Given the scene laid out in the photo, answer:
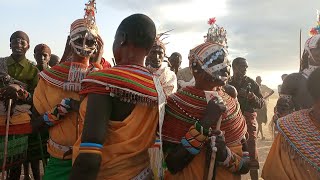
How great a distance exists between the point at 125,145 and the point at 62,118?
1505 millimetres

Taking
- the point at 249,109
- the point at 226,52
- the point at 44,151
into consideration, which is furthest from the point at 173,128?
the point at 249,109

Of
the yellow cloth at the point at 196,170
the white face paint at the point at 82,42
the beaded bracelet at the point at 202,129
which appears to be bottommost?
the yellow cloth at the point at 196,170

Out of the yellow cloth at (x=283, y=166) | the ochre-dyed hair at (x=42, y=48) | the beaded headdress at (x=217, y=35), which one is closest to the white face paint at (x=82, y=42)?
the beaded headdress at (x=217, y=35)

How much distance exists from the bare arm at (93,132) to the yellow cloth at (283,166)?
148 centimetres

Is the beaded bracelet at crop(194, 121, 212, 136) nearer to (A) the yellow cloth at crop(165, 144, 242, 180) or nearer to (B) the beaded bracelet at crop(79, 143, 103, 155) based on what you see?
(A) the yellow cloth at crop(165, 144, 242, 180)

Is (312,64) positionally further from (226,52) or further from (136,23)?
(136,23)

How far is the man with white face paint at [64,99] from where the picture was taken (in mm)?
3875

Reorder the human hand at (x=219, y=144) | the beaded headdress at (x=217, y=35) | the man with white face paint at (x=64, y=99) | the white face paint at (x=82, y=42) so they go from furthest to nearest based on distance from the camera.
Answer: the white face paint at (x=82, y=42), the man with white face paint at (x=64, y=99), the beaded headdress at (x=217, y=35), the human hand at (x=219, y=144)

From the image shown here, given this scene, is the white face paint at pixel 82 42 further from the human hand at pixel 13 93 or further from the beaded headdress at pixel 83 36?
the human hand at pixel 13 93

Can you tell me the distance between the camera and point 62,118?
392 centimetres

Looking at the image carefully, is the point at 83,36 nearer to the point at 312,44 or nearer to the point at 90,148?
the point at 90,148

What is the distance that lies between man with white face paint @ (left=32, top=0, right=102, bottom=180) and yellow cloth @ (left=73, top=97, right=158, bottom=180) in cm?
125

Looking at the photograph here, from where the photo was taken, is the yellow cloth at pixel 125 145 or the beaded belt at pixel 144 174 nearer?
the yellow cloth at pixel 125 145

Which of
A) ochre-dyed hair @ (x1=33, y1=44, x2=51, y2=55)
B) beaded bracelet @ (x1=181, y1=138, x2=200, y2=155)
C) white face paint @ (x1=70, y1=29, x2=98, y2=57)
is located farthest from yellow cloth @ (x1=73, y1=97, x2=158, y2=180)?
ochre-dyed hair @ (x1=33, y1=44, x2=51, y2=55)
